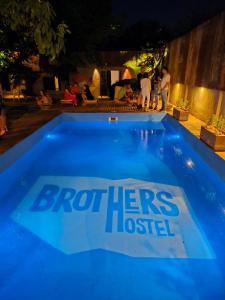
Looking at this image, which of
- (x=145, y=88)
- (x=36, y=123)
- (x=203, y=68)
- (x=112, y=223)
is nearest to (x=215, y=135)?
(x=112, y=223)

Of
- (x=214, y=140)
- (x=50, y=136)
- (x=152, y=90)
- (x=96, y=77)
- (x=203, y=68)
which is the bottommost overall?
(x=50, y=136)

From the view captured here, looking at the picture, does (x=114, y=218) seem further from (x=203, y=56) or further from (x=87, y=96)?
(x=87, y=96)

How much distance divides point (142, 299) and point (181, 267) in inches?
28.3

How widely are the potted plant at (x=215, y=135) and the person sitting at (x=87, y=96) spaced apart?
7326mm

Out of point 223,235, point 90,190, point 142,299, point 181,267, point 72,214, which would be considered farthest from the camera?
point 90,190

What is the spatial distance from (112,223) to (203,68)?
6.76 m

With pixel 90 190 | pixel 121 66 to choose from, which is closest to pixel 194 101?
pixel 90 190

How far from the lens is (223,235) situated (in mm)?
3715

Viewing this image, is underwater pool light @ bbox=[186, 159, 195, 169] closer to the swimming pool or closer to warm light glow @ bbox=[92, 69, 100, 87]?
the swimming pool

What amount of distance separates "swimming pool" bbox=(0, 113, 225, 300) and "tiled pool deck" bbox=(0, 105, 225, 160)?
23 cm

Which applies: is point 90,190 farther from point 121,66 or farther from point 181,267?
point 121,66

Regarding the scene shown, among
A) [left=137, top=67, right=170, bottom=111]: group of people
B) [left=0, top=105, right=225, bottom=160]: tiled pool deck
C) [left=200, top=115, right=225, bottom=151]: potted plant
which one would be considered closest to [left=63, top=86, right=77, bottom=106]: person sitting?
[left=0, top=105, right=225, bottom=160]: tiled pool deck

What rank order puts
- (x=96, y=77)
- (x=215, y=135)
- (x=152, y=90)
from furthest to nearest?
1. (x=96, y=77)
2. (x=152, y=90)
3. (x=215, y=135)

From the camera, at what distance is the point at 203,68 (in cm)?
843
